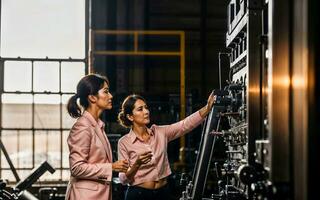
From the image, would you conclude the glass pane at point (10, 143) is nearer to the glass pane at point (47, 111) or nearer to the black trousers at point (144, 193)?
the glass pane at point (47, 111)

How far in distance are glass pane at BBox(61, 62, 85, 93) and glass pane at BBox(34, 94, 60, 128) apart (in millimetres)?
209

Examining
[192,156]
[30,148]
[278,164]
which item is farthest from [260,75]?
[30,148]

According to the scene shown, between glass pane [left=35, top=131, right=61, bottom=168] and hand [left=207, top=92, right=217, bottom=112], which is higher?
hand [left=207, top=92, right=217, bottom=112]

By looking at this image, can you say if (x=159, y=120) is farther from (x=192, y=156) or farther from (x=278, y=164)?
(x=278, y=164)

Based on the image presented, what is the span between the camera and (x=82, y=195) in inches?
139

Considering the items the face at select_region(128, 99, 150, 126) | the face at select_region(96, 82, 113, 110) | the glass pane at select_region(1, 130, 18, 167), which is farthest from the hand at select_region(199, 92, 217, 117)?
the glass pane at select_region(1, 130, 18, 167)

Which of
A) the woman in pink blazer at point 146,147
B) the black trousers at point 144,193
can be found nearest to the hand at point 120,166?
the woman in pink blazer at point 146,147

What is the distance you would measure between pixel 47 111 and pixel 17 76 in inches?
27.9

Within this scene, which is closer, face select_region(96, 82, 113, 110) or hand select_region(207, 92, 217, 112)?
face select_region(96, 82, 113, 110)

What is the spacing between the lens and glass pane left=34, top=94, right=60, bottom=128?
8.41 metres

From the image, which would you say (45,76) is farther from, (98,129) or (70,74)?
(98,129)

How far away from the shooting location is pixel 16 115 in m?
8.70

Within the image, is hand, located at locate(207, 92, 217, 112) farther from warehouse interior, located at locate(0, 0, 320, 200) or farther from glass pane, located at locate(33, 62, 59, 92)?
glass pane, located at locate(33, 62, 59, 92)

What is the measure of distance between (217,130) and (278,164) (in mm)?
Answer: 2038
